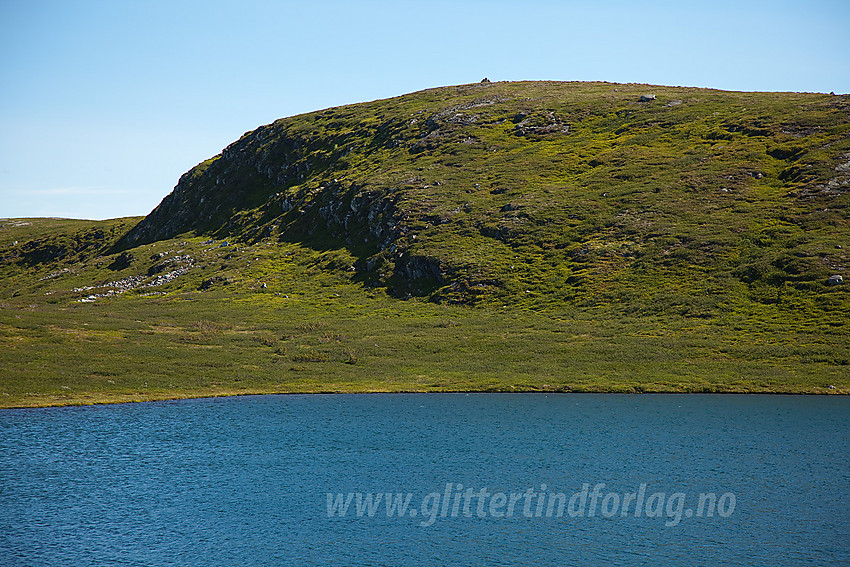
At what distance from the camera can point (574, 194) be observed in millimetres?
133375

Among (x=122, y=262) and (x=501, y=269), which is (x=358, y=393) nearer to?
(x=501, y=269)

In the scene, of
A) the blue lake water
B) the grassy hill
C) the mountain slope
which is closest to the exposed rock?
the grassy hill

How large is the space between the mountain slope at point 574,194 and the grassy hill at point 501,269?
1.73 feet

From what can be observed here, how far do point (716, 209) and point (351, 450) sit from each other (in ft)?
307

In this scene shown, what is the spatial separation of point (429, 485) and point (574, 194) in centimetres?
10377

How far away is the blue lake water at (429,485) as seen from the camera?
30.2m

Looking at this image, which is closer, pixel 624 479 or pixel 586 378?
pixel 624 479

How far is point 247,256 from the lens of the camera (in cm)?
15138

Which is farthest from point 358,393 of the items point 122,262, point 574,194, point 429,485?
point 122,262

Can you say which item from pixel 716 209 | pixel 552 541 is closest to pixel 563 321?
pixel 716 209

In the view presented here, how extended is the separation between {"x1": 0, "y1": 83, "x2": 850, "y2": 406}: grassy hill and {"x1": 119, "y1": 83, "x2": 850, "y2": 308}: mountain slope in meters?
0.53

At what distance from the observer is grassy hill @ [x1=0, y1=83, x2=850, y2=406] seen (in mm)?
74375

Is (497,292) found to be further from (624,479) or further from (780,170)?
(624,479)

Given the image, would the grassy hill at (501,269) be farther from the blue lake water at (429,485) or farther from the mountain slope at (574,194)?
the blue lake water at (429,485)
